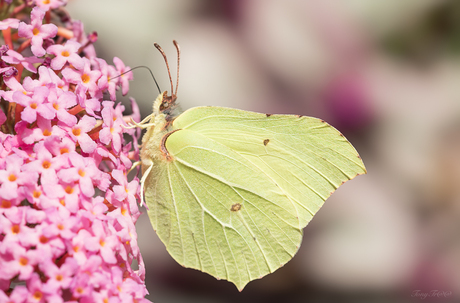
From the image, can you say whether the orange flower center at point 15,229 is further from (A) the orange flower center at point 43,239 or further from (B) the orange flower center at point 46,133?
(B) the orange flower center at point 46,133

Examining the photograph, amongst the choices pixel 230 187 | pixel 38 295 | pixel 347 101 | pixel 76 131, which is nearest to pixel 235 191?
pixel 230 187

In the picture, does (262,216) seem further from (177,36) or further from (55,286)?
(177,36)

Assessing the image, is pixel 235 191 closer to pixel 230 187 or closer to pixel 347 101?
pixel 230 187

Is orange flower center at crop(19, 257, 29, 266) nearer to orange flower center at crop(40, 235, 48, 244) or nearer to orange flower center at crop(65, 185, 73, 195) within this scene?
orange flower center at crop(40, 235, 48, 244)

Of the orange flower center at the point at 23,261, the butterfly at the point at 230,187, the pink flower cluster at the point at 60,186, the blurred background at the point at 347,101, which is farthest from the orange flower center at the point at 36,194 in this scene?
the blurred background at the point at 347,101

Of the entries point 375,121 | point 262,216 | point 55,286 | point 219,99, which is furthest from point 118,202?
point 375,121
